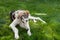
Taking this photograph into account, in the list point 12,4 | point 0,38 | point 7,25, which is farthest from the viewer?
point 12,4

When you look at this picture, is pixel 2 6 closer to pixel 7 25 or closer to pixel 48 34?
pixel 7 25

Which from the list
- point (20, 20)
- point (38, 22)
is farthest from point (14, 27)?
point (38, 22)

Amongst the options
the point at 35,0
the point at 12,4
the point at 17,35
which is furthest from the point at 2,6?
the point at 17,35

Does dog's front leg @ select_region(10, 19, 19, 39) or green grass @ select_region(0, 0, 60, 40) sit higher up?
dog's front leg @ select_region(10, 19, 19, 39)

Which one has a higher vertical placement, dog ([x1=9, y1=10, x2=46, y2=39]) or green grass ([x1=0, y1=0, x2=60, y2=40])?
dog ([x1=9, y1=10, x2=46, y2=39])

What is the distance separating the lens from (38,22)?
5590 millimetres

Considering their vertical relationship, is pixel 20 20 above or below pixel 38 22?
above

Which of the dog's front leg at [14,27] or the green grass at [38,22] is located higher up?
the dog's front leg at [14,27]

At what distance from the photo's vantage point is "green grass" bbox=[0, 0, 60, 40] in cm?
508

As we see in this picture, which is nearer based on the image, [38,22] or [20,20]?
[20,20]

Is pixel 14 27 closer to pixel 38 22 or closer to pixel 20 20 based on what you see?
pixel 20 20

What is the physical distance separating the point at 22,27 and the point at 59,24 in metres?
1.01

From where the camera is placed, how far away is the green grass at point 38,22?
508 cm

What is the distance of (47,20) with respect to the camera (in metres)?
6.07
